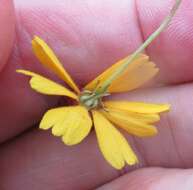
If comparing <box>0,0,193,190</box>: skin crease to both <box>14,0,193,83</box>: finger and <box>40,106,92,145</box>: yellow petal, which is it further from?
<box>40,106,92,145</box>: yellow petal

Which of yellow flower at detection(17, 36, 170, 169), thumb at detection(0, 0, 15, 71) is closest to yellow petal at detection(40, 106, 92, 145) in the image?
yellow flower at detection(17, 36, 170, 169)

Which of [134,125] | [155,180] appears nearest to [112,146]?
[134,125]

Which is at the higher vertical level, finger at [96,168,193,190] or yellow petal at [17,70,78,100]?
yellow petal at [17,70,78,100]

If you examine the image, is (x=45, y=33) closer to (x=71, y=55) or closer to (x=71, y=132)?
(x=71, y=55)

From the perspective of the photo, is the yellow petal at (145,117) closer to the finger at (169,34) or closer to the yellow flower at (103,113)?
the yellow flower at (103,113)

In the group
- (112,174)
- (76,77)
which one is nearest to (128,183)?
(112,174)

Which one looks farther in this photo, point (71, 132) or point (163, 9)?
point (163, 9)

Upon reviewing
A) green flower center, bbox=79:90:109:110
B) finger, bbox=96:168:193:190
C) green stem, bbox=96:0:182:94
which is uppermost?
green stem, bbox=96:0:182:94

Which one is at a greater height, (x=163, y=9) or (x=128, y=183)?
(x=163, y=9)
